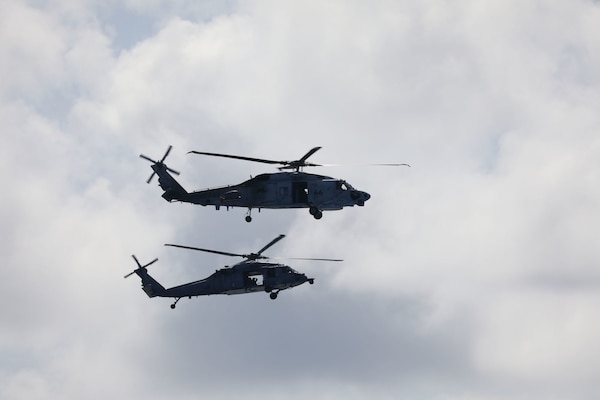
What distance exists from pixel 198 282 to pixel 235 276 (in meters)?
4.76

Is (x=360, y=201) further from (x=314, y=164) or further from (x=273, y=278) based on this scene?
(x=273, y=278)

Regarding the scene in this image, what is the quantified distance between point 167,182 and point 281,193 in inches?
488

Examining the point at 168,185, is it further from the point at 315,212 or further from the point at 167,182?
the point at 315,212

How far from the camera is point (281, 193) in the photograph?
11825cm

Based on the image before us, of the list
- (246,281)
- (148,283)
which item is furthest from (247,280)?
(148,283)

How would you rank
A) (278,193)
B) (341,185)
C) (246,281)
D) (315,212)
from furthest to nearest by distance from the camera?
(246,281), (341,185), (315,212), (278,193)

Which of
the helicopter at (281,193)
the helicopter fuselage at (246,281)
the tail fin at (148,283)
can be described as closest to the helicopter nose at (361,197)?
the helicopter at (281,193)

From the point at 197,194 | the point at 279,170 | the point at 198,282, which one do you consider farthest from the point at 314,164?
the point at 198,282

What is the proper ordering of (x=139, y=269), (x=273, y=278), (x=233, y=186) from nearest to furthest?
1. (x=233, y=186)
2. (x=273, y=278)
3. (x=139, y=269)

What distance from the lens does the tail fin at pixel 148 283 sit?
135000 millimetres

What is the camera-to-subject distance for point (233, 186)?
118 meters

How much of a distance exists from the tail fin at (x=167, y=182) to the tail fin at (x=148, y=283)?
16602mm

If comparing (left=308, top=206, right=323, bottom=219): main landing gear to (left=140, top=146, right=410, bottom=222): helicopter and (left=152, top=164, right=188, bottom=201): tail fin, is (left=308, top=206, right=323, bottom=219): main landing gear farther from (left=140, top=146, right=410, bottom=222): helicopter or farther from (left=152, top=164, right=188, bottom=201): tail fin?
(left=152, top=164, right=188, bottom=201): tail fin

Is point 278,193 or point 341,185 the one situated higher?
point 341,185
